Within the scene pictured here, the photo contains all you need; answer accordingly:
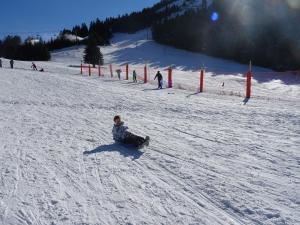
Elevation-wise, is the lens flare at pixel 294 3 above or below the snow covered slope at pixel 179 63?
above

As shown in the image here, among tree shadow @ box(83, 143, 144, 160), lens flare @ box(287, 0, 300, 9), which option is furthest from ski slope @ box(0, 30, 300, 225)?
lens flare @ box(287, 0, 300, 9)

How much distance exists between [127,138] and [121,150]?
387 millimetres

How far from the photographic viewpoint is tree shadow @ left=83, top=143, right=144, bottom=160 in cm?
864

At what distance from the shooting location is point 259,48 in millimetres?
52594

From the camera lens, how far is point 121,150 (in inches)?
358

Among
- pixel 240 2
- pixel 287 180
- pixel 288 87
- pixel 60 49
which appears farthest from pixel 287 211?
pixel 60 49

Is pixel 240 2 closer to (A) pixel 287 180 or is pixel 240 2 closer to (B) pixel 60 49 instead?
(B) pixel 60 49

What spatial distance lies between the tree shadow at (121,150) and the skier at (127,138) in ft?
0.42

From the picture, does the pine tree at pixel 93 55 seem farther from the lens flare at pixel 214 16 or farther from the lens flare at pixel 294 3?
the lens flare at pixel 294 3

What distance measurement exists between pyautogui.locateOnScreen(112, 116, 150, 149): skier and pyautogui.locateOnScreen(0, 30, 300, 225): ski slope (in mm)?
248

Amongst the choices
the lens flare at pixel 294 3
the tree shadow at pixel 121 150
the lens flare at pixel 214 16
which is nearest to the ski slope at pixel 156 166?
the tree shadow at pixel 121 150

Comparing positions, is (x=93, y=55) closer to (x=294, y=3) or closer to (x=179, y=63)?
(x=179, y=63)

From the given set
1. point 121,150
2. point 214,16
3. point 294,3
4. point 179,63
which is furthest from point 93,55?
point 121,150

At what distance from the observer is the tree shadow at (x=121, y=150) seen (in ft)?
28.3
